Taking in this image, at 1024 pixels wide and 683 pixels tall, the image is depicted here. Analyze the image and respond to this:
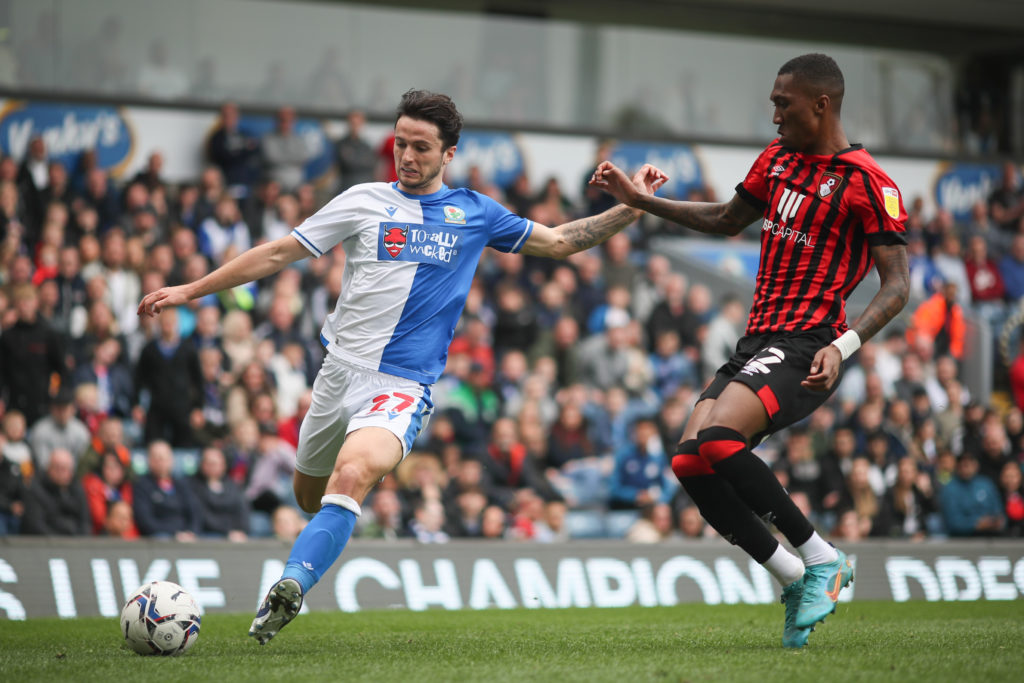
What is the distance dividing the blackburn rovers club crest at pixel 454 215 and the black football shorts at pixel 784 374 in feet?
5.38

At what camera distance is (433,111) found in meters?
6.37

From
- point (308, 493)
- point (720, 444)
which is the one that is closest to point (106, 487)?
point (308, 493)

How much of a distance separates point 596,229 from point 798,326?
1.34 m

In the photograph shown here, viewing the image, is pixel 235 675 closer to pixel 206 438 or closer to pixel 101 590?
pixel 101 590

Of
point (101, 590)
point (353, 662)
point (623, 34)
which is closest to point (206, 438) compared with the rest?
point (101, 590)

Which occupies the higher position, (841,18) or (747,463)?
(841,18)

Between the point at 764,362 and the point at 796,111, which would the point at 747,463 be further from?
the point at 796,111

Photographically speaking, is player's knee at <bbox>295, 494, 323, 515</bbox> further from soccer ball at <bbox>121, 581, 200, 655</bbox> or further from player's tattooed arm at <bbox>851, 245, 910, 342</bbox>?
player's tattooed arm at <bbox>851, 245, 910, 342</bbox>

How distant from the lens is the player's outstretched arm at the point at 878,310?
5688 millimetres

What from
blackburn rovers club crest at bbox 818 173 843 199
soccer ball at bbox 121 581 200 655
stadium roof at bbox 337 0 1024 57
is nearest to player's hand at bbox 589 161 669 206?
blackburn rovers club crest at bbox 818 173 843 199

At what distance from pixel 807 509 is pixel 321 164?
8031mm

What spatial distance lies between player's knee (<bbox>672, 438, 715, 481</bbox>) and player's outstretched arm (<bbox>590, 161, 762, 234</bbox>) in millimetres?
1276

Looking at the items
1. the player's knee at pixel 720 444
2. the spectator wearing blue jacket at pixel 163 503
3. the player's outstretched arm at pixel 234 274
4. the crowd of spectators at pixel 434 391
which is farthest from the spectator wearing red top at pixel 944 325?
the player's outstretched arm at pixel 234 274

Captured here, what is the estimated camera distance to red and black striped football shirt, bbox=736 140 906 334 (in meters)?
5.93
